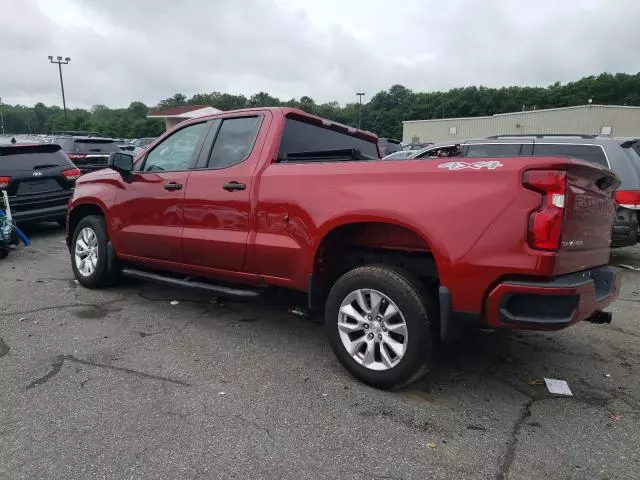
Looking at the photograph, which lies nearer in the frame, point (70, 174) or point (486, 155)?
point (486, 155)

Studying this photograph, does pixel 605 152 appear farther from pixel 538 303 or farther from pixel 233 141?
pixel 233 141

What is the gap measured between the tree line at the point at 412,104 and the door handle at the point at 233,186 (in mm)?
65226

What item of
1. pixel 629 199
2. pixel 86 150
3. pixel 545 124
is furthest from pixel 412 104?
pixel 629 199

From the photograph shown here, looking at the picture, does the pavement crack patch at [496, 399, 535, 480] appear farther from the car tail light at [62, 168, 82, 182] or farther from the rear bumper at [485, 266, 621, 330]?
the car tail light at [62, 168, 82, 182]

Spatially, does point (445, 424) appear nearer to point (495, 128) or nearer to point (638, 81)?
point (495, 128)

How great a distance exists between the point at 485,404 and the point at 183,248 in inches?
112

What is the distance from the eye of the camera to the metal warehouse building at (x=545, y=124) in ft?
121

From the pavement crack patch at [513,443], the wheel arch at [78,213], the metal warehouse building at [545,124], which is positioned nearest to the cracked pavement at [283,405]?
the pavement crack patch at [513,443]

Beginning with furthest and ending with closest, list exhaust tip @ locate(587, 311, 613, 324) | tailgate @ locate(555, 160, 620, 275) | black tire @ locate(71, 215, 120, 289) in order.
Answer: black tire @ locate(71, 215, 120, 289)
exhaust tip @ locate(587, 311, 613, 324)
tailgate @ locate(555, 160, 620, 275)

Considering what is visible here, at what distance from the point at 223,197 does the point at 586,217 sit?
106 inches

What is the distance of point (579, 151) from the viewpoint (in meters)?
6.67

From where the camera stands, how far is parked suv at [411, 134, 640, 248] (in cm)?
618

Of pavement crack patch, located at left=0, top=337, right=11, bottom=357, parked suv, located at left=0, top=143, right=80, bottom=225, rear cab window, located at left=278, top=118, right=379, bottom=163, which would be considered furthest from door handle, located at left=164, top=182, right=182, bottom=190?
parked suv, located at left=0, top=143, right=80, bottom=225

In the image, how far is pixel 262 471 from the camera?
249 cm
